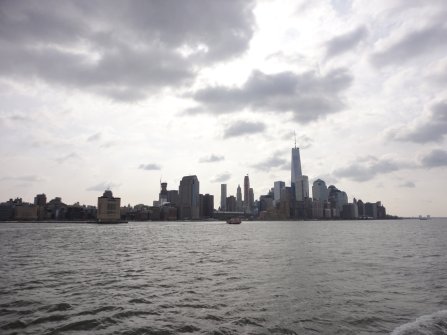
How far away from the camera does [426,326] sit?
18.3 m

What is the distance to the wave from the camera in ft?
57.1

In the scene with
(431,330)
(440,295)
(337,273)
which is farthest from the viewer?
Result: (337,273)

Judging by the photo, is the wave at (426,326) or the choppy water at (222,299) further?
the choppy water at (222,299)

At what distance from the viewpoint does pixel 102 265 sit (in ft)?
134

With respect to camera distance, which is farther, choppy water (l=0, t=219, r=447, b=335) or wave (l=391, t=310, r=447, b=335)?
choppy water (l=0, t=219, r=447, b=335)

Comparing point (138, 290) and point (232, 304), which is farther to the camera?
point (138, 290)

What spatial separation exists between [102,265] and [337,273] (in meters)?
27.7

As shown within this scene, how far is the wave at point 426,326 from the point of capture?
17.4m

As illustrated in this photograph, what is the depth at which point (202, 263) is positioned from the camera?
43250mm

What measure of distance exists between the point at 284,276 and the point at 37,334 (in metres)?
22.9

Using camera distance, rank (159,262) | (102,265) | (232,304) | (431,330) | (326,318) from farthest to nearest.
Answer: (159,262)
(102,265)
(232,304)
(326,318)
(431,330)

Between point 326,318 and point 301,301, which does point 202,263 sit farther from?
point 326,318

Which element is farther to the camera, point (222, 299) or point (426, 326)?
point (222, 299)

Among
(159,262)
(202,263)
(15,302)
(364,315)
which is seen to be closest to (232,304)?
(364,315)
